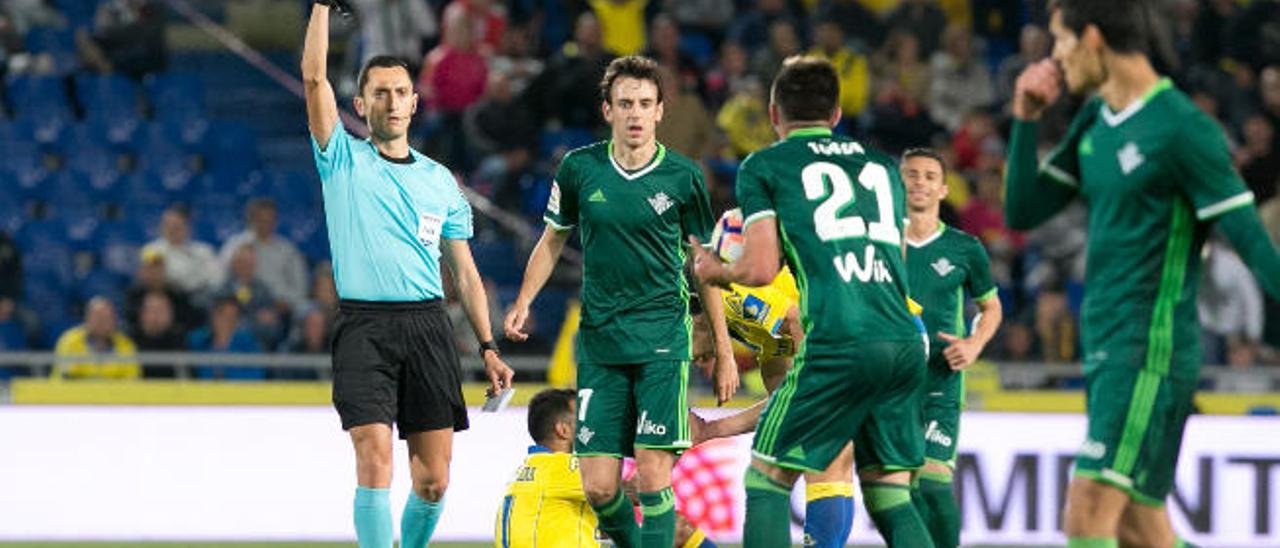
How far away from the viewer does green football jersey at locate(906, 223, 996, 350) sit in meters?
9.91

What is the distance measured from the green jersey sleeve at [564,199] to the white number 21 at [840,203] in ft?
6.56

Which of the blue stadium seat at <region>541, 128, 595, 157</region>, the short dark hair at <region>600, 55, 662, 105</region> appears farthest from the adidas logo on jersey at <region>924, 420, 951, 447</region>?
the blue stadium seat at <region>541, 128, 595, 157</region>

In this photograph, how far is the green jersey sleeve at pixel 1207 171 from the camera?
5.94 m

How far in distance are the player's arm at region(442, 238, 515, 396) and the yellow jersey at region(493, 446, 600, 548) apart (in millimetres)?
446

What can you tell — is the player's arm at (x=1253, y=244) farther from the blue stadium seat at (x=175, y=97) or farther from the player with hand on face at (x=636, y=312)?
the blue stadium seat at (x=175, y=97)

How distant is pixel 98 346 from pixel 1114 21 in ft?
32.3

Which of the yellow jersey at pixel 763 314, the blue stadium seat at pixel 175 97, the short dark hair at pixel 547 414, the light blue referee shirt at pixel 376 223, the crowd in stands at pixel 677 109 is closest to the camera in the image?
the light blue referee shirt at pixel 376 223

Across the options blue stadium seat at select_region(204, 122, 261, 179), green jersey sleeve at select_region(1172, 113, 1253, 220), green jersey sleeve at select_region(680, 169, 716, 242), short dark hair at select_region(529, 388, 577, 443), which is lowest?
short dark hair at select_region(529, 388, 577, 443)

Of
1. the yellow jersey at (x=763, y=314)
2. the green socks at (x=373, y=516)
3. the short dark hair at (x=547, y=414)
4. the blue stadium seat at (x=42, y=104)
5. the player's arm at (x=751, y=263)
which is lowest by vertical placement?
the green socks at (x=373, y=516)

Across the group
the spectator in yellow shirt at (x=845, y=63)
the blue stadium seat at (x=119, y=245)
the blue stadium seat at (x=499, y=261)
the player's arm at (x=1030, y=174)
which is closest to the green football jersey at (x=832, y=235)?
the player's arm at (x=1030, y=174)

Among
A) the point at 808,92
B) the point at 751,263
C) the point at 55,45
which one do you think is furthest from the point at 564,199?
the point at 55,45

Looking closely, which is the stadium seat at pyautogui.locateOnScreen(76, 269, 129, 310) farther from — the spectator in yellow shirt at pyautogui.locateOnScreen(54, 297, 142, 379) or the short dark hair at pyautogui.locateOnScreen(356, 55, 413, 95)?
the short dark hair at pyautogui.locateOnScreen(356, 55, 413, 95)

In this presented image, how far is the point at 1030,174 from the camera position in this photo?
6305mm

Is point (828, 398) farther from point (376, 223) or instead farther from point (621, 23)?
point (621, 23)
